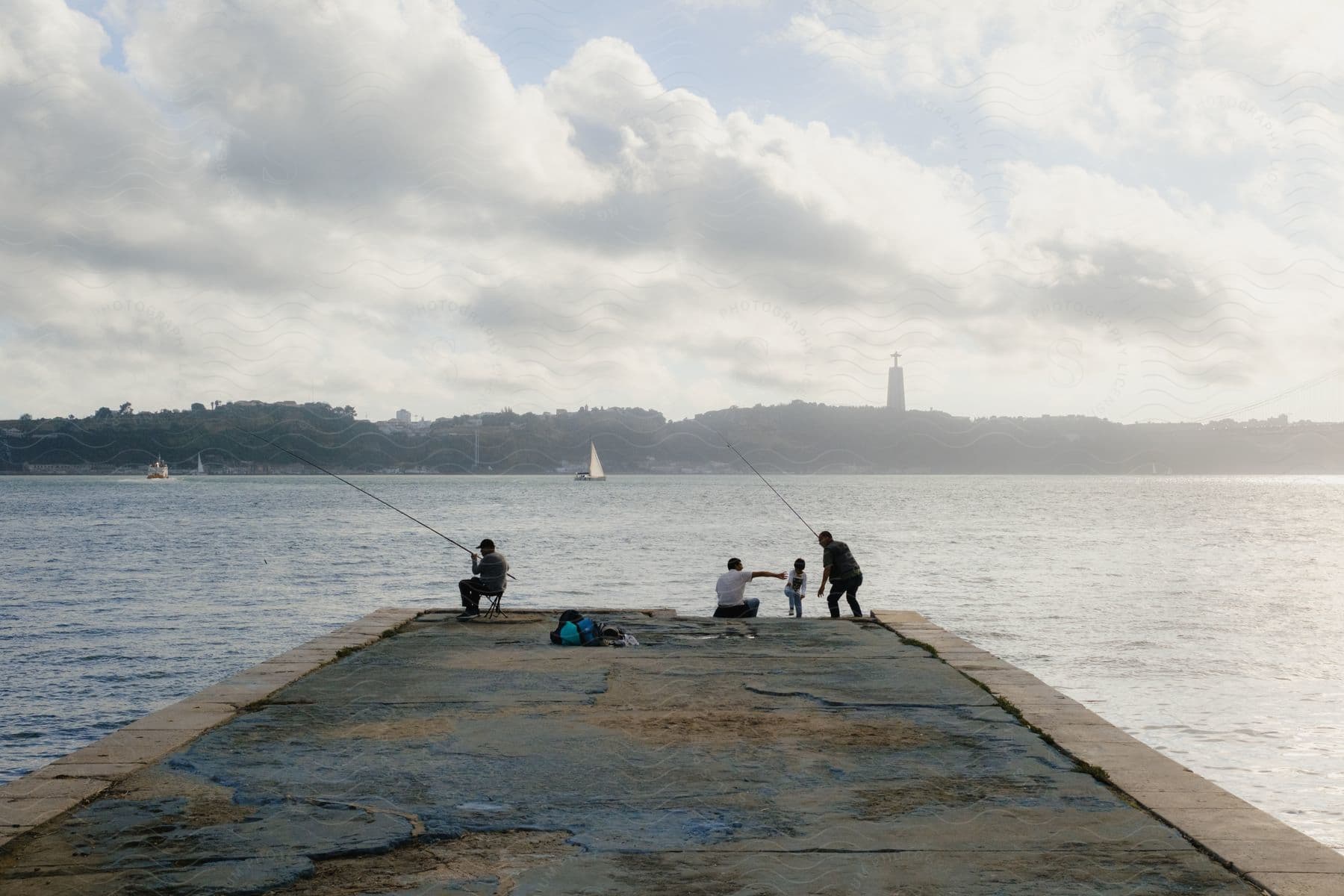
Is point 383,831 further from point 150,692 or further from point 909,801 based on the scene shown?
point 150,692

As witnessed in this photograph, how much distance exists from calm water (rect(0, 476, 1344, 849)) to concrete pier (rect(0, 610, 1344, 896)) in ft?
12.5

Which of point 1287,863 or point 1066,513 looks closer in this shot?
point 1287,863

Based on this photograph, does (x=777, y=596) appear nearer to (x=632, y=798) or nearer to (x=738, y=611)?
(x=738, y=611)

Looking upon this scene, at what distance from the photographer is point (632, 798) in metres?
6.23

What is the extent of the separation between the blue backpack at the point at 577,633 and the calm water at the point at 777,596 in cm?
551

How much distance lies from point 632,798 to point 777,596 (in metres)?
24.3

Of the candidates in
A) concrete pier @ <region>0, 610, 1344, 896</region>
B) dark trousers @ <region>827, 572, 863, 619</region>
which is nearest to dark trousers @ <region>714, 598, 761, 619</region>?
dark trousers @ <region>827, 572, 863, 619</region>

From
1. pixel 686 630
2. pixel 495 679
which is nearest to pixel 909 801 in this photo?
pixel 495 679

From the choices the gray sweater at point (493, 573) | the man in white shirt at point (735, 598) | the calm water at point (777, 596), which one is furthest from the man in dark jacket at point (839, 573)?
the gray sweater at point (493, 573)

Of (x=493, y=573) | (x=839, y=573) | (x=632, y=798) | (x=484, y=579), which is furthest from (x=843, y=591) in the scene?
(x=632, y=798)

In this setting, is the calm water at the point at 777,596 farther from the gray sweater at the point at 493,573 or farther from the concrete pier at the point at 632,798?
the gray sweater at the point at 493,573

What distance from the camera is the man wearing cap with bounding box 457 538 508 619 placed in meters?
15.5

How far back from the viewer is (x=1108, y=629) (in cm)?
2309

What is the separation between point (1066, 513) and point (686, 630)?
3089 inches
